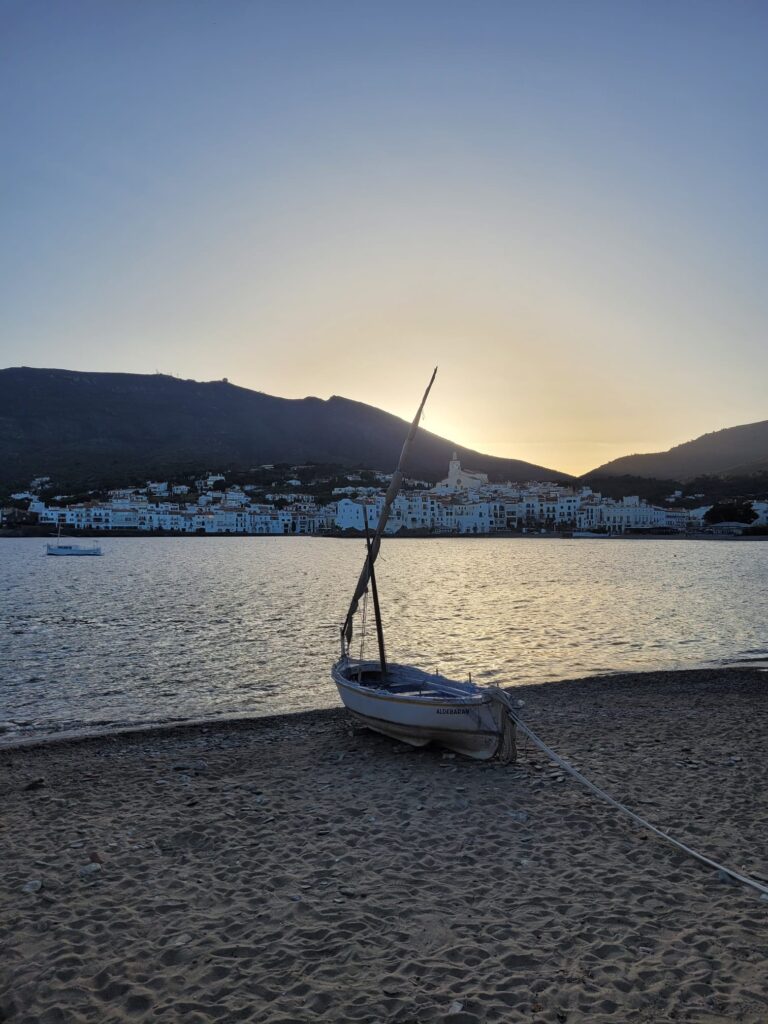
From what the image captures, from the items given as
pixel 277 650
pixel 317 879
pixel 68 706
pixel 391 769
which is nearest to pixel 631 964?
pixel 317 879

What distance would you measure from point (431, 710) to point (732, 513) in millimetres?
180915

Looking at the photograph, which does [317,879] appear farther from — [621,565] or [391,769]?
[621,565]

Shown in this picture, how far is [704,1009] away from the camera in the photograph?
5.32 metres

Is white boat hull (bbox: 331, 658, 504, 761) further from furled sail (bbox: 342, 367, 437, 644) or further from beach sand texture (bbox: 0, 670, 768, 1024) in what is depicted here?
furled sail (bbox: 342, 367, 437, 644)

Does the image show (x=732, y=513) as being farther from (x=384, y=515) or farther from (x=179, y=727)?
(x=179, y=727)

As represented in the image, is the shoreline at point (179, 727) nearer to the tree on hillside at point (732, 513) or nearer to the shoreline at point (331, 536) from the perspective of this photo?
the shoreline at point (331, 536)

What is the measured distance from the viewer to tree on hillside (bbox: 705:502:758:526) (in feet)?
561

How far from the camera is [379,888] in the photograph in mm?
7426

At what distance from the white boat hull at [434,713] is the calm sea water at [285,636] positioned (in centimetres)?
414

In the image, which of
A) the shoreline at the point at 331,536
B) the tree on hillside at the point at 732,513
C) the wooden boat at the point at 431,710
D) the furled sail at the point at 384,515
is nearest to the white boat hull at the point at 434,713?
Result: the wooden boat at the point at 431,710

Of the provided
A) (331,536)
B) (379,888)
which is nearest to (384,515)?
(379,888)

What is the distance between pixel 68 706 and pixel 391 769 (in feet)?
31.1

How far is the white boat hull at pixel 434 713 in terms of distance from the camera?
11297mm

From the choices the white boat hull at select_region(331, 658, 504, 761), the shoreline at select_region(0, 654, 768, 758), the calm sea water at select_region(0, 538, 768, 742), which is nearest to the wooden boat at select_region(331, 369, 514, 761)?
the white boat hull at select_region(331, 658, 504, 761)
